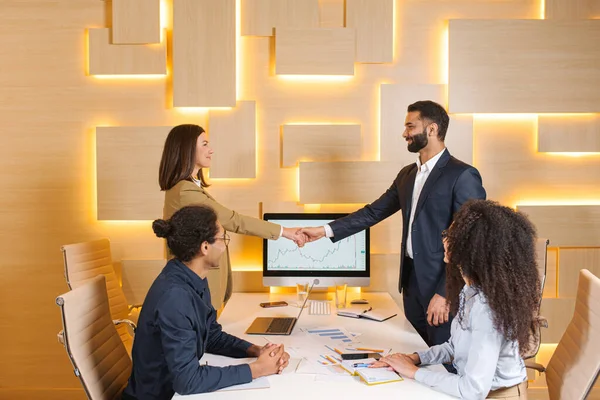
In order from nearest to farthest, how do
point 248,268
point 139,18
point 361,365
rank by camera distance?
1. point 361,365
2. point 139,18
3. point 248,268

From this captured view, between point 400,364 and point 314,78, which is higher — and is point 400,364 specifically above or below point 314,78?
below

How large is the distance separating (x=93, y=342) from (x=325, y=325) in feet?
3.29

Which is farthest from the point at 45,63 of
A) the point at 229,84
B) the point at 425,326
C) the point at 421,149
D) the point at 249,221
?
the point at 425,326

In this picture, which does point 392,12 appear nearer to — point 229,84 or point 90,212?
point 229,84

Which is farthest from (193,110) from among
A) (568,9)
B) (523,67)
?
(568,9)

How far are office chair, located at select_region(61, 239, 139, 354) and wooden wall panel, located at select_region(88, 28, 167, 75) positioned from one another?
1036mm

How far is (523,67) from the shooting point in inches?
128

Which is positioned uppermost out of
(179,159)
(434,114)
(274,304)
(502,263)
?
(434,114)

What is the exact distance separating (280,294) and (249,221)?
605mm

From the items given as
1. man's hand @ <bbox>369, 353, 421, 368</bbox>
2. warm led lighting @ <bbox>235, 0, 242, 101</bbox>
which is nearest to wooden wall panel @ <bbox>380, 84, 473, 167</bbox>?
warm led lighting @ <bbox>235, 0, 242, 101</bbox>

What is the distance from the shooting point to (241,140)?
328cm

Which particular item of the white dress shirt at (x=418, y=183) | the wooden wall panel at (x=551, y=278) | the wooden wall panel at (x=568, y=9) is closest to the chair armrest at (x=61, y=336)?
the white dress shirt at (x=418, y=183)

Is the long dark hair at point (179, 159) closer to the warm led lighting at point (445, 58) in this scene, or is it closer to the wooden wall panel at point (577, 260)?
the warm led lighting at point (445, 58)

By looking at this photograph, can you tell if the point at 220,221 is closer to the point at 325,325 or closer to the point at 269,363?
the point at 325,325
